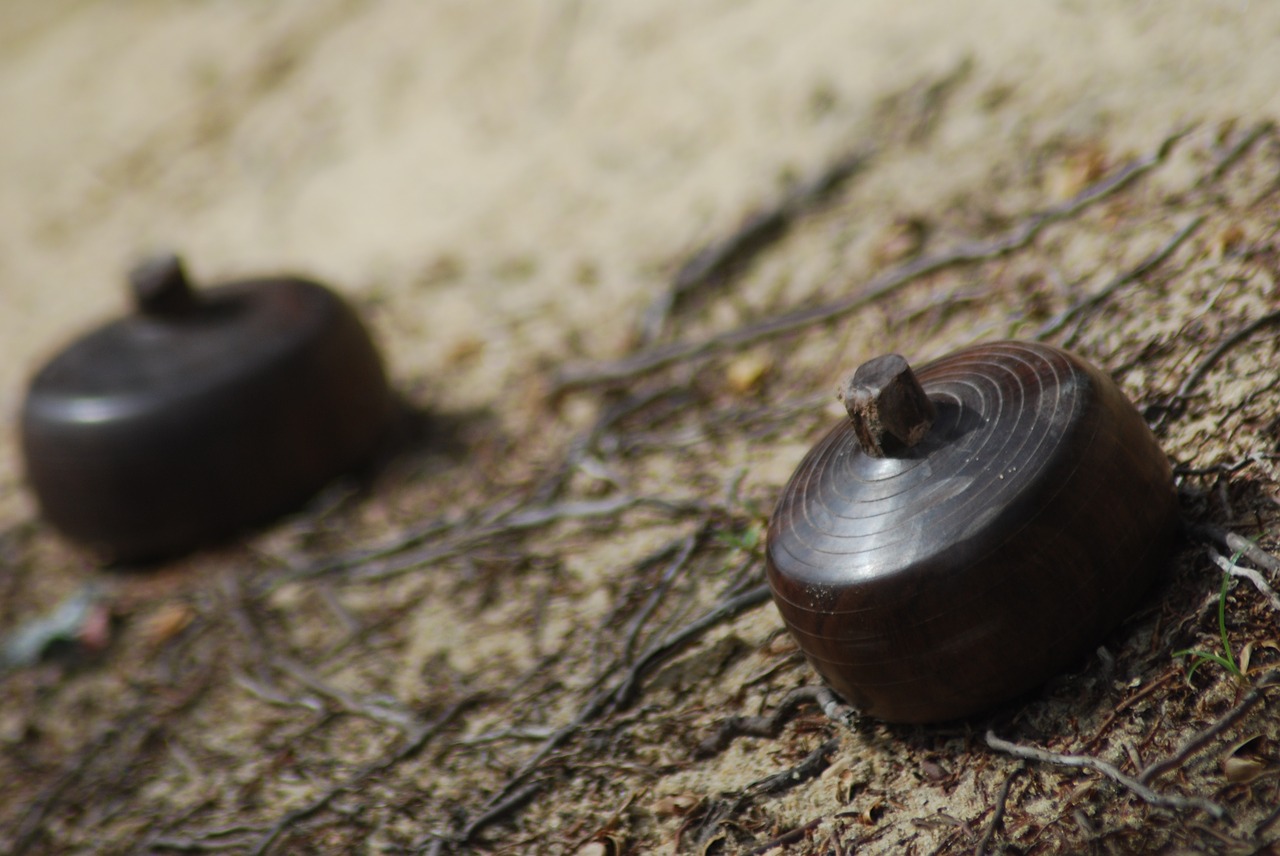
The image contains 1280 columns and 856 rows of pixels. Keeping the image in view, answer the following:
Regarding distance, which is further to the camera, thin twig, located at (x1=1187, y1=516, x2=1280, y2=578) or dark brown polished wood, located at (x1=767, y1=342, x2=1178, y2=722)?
thin twig, located at (x1=1187, y1=516, x2=1280, y2=578)

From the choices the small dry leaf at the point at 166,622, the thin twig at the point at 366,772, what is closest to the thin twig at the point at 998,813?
the thin twig at the point at 366,772

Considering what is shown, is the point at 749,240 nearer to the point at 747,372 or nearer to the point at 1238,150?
the point at 747,372

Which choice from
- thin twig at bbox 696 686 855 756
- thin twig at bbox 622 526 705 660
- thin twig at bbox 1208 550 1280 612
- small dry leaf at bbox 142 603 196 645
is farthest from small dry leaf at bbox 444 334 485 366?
thin twig at bbox 1208 550 1280 612

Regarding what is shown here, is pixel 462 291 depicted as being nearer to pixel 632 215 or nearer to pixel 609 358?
pixel 632 215

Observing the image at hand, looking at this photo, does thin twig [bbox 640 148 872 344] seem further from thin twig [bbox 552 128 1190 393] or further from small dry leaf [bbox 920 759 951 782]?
small dry leaf [bbox 920 759 951 782]

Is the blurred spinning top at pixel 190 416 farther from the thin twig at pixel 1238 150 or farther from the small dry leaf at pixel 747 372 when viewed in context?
the thin twig at pixel 1238 150
